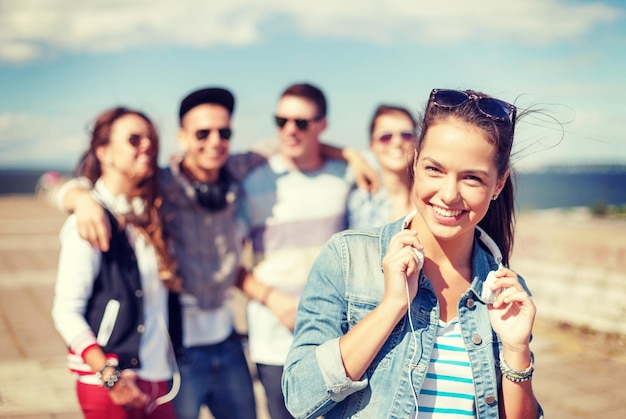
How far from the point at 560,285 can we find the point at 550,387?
217 cm

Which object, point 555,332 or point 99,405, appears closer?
point 99,405

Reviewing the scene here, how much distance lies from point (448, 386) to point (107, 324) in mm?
1496

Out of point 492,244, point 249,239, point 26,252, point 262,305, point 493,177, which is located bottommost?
point 26,252

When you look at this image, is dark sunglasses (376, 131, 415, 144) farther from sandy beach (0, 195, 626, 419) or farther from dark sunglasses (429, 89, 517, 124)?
sandy beach (0, 195, 626, 419)

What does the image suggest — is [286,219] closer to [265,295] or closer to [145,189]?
[265,295]

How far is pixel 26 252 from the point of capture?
11.9m

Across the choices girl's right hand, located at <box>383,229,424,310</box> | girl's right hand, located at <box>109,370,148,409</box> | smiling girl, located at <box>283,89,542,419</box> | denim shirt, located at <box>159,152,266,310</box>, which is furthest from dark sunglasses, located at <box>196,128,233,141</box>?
girl's right hand, located at <box>383,229,424,310</box>

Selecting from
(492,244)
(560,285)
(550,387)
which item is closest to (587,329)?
(560,285)

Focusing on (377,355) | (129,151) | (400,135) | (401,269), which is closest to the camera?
(401,269)

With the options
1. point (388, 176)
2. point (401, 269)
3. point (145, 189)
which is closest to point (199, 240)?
point (145, 189)

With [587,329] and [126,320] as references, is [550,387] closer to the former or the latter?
[587,329]

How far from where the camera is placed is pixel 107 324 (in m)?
2.68

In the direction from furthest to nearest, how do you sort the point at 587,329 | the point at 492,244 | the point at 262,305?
1. the point at 587,329
2. the point at 262,305
3. the point at 492,244

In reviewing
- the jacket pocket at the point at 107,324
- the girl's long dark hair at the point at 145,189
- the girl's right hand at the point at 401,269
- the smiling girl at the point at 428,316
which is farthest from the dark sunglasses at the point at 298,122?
the girl's right hand at the point at 401,269
